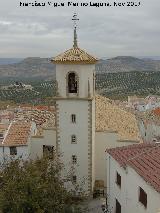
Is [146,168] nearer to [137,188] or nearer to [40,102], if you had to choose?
[137,188]

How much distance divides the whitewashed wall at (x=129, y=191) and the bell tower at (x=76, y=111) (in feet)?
14.7

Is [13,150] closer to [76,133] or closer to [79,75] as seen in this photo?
[76,133]

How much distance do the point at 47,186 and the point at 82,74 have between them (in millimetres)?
10748

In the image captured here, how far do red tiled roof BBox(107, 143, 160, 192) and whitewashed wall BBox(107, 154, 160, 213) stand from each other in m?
0.34

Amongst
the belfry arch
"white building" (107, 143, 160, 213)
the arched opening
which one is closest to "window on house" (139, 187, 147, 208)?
"white building" (107, 143, 160, 213)

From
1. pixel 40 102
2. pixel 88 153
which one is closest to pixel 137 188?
pixel 88 153

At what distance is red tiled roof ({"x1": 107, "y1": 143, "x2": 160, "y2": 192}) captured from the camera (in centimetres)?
2052

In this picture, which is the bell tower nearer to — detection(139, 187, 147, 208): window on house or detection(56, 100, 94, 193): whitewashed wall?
detection(56, 100, 94, 193): whitewashed wall

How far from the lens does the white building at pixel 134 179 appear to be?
20.3 metres

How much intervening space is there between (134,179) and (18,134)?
17921 millimetres

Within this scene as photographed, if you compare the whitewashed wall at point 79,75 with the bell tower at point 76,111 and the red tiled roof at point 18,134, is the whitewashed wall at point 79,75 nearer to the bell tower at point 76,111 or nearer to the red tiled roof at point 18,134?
the bell tower at point 76,111

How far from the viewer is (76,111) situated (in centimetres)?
3139

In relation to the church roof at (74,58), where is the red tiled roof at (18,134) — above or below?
below

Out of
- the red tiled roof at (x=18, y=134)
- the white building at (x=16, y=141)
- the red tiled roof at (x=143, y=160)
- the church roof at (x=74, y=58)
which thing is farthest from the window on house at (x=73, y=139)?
the red tiled roof at (x=18, y=134)
